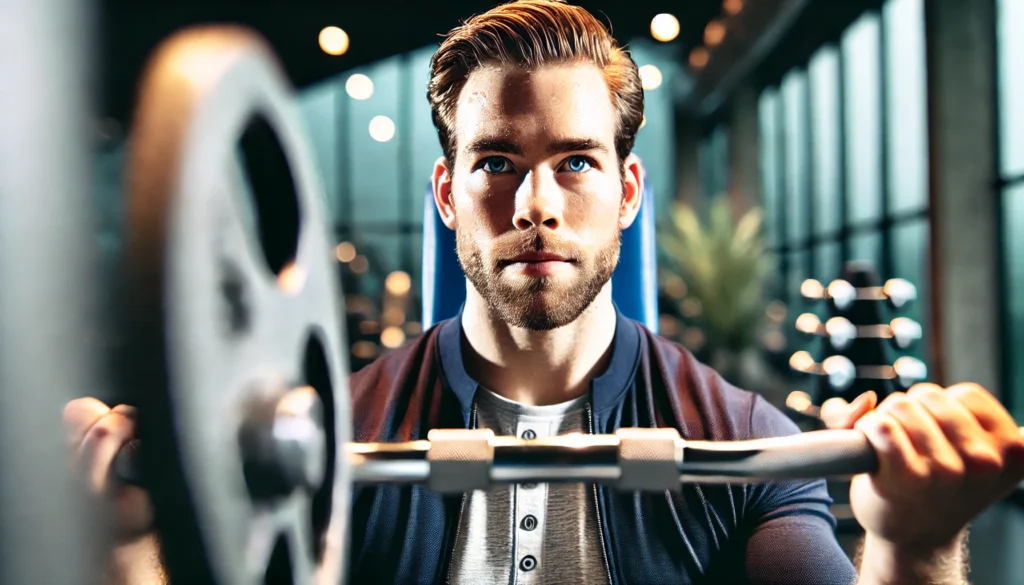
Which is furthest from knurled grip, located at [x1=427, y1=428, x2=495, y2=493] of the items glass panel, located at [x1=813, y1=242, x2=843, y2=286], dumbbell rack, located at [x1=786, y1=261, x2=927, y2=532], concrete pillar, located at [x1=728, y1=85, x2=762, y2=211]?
concrete pillar, located at [x1=728, y1=85, x2=762, y2=211]

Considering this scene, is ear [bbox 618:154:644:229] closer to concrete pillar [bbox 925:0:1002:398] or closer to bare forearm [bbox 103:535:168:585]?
bare forearm [bbox 103:535:168:585]

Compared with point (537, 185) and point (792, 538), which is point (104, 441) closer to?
Result: point (537, 185)

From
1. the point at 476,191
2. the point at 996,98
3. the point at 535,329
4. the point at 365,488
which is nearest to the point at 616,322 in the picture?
the point at 535,329

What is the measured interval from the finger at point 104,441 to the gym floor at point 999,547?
234 centimetres

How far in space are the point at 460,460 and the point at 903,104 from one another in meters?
3.98

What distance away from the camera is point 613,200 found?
1075mm

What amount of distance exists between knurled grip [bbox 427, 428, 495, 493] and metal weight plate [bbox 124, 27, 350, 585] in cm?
8

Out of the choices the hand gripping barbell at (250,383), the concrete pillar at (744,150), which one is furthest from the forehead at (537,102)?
the concrete pillar at (744,150)

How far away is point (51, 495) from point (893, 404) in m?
0.68

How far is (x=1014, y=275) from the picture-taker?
114 inches

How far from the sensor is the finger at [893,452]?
0.69 metres

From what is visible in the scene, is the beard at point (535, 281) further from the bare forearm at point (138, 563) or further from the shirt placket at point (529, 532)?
the bare forearm at point (138, 563)

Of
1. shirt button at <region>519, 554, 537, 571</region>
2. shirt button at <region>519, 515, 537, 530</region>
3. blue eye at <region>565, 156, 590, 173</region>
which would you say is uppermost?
blue eye at <region>565, 156, 590, 173</region>

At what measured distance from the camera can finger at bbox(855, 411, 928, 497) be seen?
0.69 meters
